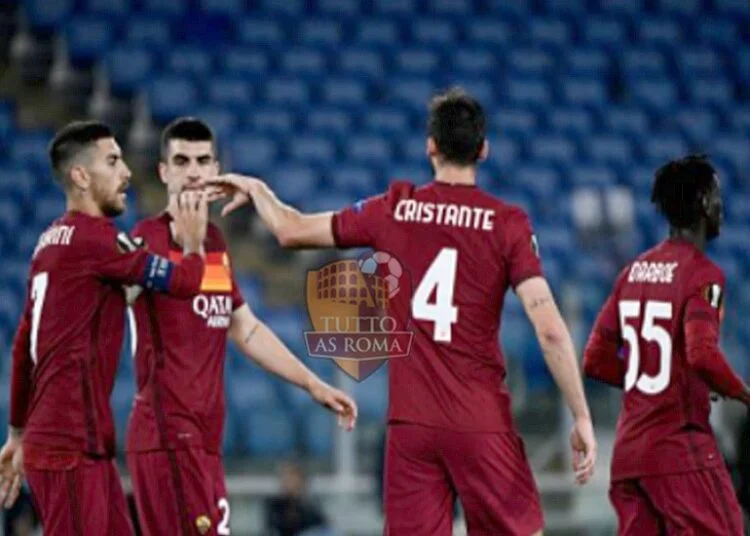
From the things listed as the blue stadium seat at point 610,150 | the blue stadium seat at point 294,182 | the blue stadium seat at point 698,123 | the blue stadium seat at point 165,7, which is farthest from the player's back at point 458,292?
the blue stadium seat at point 698,123

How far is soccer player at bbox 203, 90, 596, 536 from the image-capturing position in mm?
5707

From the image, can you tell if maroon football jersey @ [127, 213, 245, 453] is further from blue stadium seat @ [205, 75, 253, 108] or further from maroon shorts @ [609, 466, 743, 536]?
blue stadium seat @ [205, 75, 253, 108]

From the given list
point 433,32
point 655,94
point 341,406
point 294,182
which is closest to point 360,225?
point 341,406

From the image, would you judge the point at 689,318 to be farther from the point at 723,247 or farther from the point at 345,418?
the point at 723,247

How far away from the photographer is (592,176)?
15367 millimetres

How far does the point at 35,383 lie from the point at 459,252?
1646mm

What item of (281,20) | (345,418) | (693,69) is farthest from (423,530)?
(693,69)

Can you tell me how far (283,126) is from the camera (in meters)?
15.0

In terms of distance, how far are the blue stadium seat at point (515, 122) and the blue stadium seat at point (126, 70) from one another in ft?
11.0

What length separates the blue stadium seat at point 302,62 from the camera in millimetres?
15664

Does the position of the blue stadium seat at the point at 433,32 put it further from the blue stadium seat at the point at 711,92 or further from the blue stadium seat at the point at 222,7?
Result: the blue stadium seat at the point at 711,92

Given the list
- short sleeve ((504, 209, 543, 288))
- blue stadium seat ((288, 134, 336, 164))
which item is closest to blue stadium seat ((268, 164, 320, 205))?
blue stadium seat ((288, 134, 336, 164))

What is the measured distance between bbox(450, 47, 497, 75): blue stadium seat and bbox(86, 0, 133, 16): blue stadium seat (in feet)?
10.7

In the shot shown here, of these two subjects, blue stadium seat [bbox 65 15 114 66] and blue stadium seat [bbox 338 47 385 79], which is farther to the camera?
blue stadium seat [bbox 338 47 385 79]
